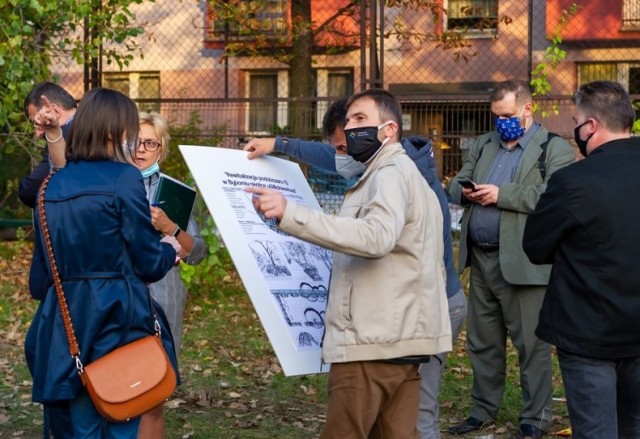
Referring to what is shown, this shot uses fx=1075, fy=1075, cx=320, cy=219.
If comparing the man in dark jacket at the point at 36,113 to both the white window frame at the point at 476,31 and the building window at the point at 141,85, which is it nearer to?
the building window at the point at 141,85

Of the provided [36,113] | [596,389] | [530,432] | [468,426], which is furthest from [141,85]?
[596,389]

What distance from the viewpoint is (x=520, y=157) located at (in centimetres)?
666

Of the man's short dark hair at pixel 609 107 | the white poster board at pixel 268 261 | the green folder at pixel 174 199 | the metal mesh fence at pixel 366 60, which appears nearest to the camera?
the white poster board at pixel 268 261

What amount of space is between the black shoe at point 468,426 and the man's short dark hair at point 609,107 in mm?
2700

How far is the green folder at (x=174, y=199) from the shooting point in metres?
5.00

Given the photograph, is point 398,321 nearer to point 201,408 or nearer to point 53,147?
point 53,147

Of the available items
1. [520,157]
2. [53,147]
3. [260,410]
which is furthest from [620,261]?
[260,410]

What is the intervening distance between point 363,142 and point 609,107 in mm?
1105

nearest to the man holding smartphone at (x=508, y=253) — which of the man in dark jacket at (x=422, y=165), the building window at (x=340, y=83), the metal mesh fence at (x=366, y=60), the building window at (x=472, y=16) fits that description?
the man in dark jacket at (x=422, y=165)

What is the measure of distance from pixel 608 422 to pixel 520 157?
2.47m

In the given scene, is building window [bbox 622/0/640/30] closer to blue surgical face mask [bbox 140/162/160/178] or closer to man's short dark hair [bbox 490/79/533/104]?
man's short dark hair [bbox 490/79/533/104]

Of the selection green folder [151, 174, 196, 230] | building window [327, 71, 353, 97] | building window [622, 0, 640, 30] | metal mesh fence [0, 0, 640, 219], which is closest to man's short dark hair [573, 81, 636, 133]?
green folder [151, 174, 196, 230]

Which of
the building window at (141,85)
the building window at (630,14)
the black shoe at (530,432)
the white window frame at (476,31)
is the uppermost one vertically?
the building window at (630,14)

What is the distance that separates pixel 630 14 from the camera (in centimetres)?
1942
